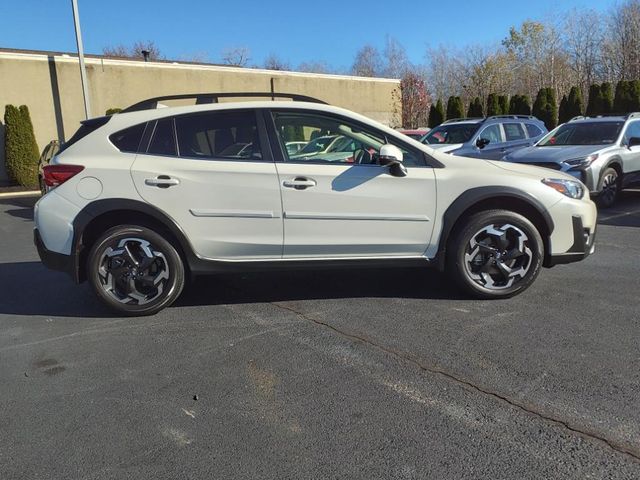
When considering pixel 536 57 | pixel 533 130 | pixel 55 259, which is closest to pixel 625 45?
pixel 536 57

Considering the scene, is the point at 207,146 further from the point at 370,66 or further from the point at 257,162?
the point at 370,66

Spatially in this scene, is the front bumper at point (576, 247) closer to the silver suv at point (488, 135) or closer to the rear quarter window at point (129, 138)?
the rear quarter window at point (129, 138)

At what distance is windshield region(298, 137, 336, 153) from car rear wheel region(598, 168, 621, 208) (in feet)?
22.0

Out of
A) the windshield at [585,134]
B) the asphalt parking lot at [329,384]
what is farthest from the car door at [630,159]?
the asphalt parking lot at [329,384]

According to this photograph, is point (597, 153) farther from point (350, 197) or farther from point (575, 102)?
point (575, 102)

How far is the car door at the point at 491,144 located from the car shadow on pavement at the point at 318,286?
7.00m

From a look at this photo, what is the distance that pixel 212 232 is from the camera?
4410mm

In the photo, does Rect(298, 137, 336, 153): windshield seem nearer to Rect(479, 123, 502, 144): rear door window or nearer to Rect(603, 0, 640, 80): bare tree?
Rect(479, 123, 502, 144): rear door window

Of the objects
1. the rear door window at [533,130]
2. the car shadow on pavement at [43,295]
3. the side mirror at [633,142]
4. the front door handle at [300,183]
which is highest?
the rear door window at [533,130]

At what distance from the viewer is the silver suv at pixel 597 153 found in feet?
29.9

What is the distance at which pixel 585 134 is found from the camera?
34.3ft

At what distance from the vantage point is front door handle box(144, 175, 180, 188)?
4309 millimetres

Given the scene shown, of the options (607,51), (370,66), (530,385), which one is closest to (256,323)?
(530,385)

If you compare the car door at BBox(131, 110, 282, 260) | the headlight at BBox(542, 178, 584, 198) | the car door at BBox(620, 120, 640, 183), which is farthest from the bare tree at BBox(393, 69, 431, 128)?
the car door at BBox(131, 110, 282, 260)
